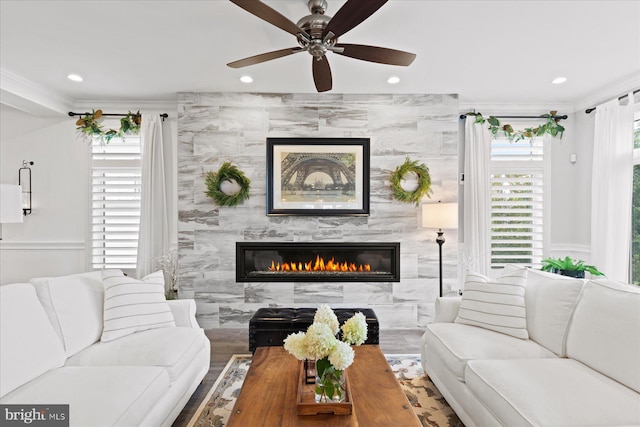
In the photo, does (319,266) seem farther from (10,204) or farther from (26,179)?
(26,179)

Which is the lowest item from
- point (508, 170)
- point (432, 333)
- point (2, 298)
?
point (432, 333)

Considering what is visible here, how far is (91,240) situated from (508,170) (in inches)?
212

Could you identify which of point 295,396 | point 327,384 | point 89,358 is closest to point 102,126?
point 89,358

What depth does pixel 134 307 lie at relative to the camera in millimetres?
2428

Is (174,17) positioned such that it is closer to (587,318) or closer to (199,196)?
(199,196)

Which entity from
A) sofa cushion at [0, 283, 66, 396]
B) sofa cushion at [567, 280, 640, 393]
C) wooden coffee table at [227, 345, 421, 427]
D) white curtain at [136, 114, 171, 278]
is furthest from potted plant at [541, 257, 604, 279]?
white curtain at [136, 114, 171, 278]

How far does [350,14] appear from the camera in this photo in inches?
72.1

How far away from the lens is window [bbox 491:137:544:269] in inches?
171

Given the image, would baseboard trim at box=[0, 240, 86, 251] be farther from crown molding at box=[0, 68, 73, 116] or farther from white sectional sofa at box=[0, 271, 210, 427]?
white sectional sofa at box=[0, 271, 210, 427]

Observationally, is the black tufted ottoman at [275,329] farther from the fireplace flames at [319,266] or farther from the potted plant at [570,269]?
the potted plant at [570,269]

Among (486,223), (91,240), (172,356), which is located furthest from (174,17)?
(486,223)

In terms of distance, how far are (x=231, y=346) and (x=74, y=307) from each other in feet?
5.30

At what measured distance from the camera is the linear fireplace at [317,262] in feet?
13.3

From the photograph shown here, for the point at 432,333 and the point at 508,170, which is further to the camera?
the point at 508,170
